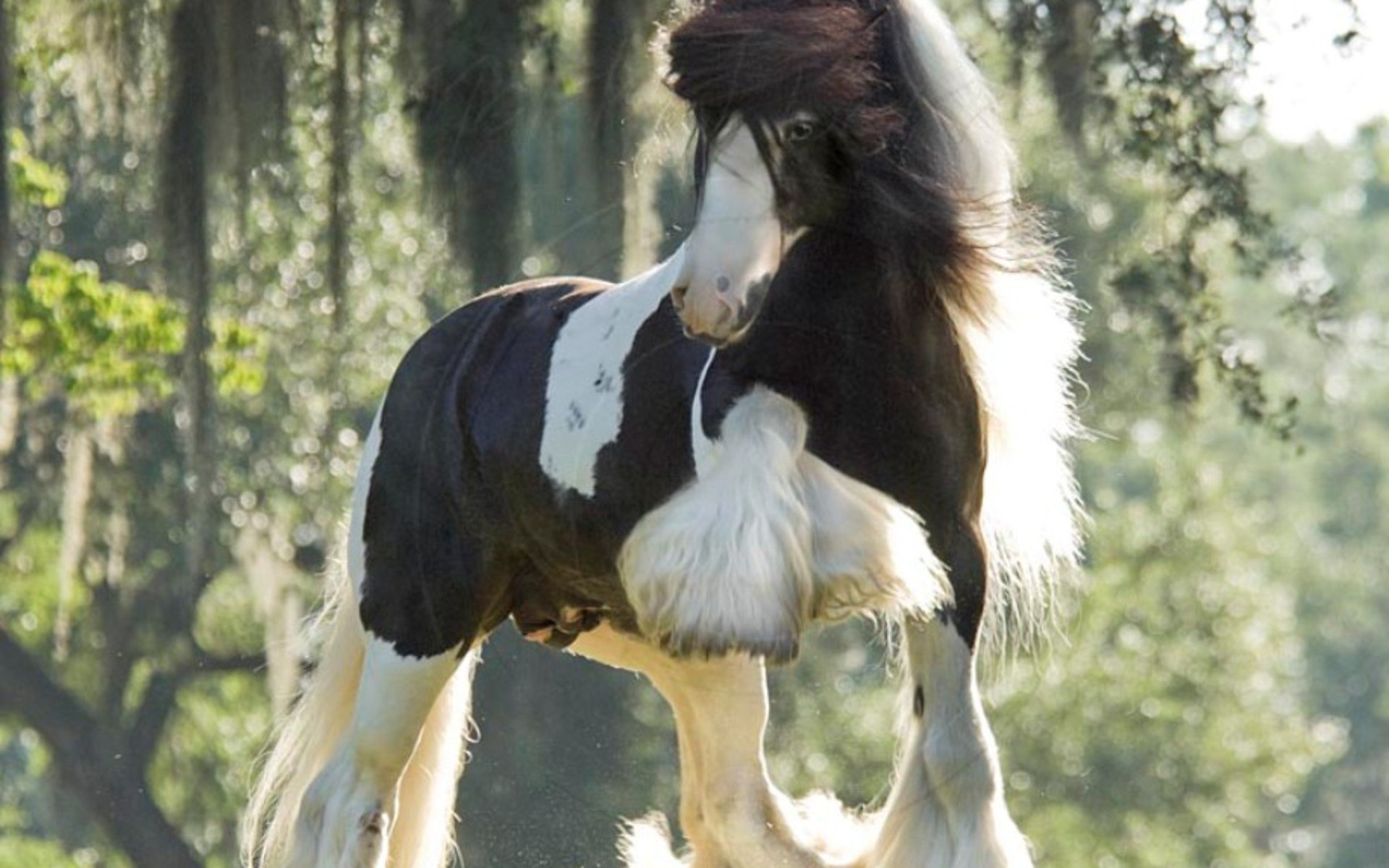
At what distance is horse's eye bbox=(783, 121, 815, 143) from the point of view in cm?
511

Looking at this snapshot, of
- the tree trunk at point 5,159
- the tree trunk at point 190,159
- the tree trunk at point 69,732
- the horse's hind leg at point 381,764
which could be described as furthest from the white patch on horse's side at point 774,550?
the tree trunk at point 69,732

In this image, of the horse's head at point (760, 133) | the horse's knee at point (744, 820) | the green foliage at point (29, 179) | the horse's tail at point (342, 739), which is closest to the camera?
the horse's head at point (760, 133)

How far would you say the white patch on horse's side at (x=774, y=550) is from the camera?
16.5 ft

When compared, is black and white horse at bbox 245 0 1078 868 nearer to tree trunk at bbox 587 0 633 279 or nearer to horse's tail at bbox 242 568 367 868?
horse's tail at bbox 242 568 367 868

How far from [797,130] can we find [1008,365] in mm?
631

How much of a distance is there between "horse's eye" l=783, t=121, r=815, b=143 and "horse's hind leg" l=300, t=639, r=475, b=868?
1.64 meters

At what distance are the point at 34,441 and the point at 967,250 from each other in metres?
14.3

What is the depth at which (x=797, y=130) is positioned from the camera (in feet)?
16.8

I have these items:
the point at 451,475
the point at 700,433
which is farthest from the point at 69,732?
the point at 700,433

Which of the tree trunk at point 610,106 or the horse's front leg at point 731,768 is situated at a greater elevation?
the tree trunk at point 610,106

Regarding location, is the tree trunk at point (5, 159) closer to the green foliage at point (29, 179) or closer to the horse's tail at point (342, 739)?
the green foliage at point (29, 179)

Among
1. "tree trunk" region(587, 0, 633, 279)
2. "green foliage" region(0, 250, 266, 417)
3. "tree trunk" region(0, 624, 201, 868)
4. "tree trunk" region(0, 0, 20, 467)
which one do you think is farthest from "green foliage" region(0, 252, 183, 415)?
"tree trunk" region(0, 624, 201, 868)

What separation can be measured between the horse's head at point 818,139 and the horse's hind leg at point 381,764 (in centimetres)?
155

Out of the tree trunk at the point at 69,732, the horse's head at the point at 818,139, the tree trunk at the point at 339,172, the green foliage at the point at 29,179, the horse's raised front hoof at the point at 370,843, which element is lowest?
the tree trunk at the point at 69,732
